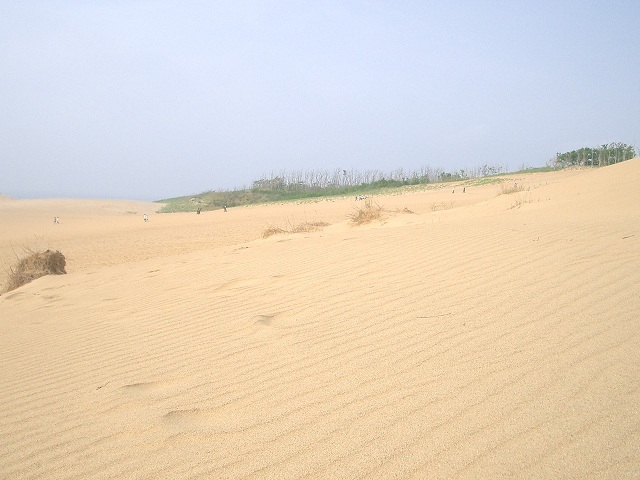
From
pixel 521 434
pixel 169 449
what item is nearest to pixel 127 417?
pixel 169 449

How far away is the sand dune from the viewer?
2045mm

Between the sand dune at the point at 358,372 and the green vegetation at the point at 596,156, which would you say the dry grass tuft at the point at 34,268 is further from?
the green vegetation at the point at 596,156

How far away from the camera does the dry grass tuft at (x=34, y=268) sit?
8.77m

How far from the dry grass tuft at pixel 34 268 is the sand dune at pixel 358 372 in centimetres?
327

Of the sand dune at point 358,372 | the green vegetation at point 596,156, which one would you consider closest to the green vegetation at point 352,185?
the green vegetation at point 596,156

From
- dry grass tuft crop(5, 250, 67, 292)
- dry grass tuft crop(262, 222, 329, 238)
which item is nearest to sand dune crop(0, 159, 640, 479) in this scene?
dry grass tuft crop(5, 250, 67, 292)

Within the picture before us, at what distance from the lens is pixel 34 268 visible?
29.8ft

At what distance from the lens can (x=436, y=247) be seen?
233 inches

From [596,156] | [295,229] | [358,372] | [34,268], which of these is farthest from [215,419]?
[596,156]

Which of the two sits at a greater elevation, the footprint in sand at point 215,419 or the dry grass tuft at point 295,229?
the dry grass tuft at point 295,229

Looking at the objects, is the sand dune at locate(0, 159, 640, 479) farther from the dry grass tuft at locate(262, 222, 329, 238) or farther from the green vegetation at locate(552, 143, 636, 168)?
the green vegetation at locate(552, 143, 636, 168)

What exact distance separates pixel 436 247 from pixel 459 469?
166 inches

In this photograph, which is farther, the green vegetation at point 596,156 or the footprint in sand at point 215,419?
the green vegetation at point 596,156

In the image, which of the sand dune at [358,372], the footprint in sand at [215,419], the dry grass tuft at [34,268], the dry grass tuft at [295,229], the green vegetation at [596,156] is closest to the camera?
the sand dune at [358,372]
